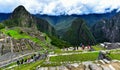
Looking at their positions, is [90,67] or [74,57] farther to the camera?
[74,57]

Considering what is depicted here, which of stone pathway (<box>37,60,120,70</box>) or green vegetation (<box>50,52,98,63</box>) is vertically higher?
stone pathway (<box>37,60,120,70</box>)

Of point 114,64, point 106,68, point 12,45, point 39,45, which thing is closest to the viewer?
point 106,68

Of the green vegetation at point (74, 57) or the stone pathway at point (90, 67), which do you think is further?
the green vegetation at point (74, 57)

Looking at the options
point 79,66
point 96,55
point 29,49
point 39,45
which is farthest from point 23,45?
point 79,66

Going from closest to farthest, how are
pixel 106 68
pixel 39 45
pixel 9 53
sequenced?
pixel 106 68 → pixel 9 53 → pixel 39 45

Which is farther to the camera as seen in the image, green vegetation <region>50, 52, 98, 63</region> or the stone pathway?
green vegetation <region>50, 52, 98, 63</region>

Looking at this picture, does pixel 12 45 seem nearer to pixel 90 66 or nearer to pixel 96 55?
pixel 96 55

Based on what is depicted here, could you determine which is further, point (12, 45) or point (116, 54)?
point (12, 45)

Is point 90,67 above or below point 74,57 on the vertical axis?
above

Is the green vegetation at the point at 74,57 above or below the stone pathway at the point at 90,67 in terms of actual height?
below
